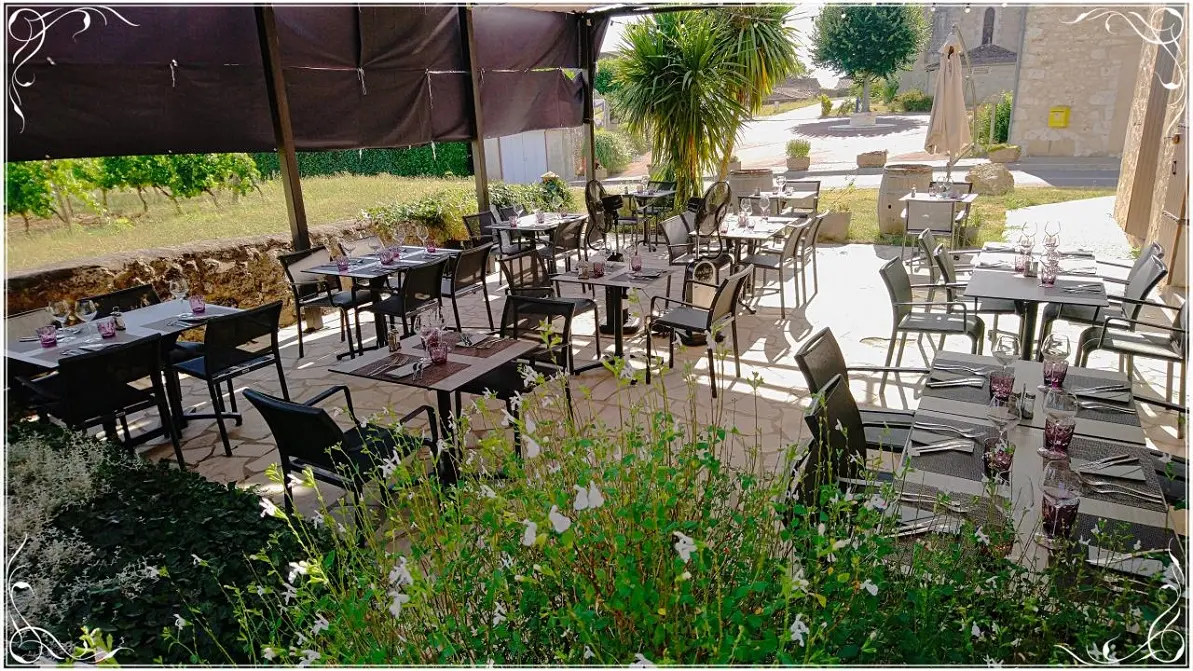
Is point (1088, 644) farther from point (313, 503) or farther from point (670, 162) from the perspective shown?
point (670, 162)

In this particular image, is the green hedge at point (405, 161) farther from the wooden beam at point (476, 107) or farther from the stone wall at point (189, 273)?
the stone wall at point (189, 273)

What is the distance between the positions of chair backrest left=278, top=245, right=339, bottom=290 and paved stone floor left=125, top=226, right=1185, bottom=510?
58 centimetres

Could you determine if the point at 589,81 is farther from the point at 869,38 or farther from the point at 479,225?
the point at 869,38

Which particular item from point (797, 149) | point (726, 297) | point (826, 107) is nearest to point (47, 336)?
point (726, 297)

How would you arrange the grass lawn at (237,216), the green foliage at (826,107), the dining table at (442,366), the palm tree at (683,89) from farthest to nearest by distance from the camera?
the green foliage at (826,107) < the palm tree at (683,89) < the grass lawn at (237,216) < the dining table at (442,366)

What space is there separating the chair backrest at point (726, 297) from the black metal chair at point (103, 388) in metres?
3.20

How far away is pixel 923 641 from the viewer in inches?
48.3

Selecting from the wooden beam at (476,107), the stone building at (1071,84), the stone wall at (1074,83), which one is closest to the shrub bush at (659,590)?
the wooden beam at (476,107)

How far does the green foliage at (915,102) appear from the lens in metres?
28.7

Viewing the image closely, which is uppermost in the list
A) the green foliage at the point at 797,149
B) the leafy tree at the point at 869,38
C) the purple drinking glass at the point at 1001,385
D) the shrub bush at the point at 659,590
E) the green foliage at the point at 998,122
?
the leafy tree at the point at 869,38

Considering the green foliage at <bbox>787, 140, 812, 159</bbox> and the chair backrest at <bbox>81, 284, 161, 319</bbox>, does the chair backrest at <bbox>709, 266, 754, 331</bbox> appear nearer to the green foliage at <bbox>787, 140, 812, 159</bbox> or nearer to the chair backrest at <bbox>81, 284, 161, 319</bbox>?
the chair backrest at <bbox>81, 284, 161, 319</bbox>

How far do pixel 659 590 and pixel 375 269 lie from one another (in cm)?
513

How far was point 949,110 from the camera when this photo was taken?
7879mm

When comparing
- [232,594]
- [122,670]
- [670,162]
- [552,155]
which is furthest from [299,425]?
[552,155]
